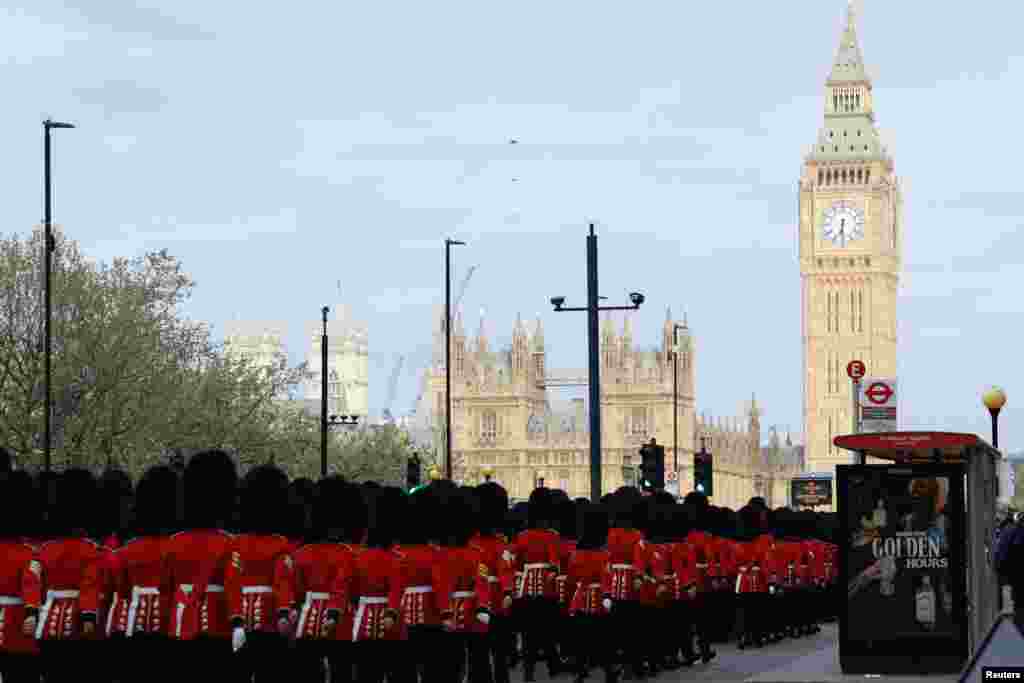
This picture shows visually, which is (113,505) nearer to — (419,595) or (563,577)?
(419,595)

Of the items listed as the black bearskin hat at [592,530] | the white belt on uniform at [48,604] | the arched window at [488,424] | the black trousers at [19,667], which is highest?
the arched window at [488,424]

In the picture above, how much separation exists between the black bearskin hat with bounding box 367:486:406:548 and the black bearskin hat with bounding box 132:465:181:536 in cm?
210

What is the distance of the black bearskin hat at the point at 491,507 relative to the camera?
21.7 m

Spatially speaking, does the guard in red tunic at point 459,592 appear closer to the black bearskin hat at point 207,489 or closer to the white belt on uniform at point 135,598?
the black bearskin hat at point 207,489

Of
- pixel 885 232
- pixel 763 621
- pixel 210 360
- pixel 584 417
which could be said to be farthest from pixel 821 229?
pixel 763 621

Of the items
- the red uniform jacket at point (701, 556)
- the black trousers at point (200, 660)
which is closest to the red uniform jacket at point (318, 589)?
the black trousers at point (200, 660)

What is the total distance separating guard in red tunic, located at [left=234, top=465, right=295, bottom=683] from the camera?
16.2 m

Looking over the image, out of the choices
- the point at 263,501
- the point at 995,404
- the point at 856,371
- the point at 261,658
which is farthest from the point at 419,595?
the point at 856,371

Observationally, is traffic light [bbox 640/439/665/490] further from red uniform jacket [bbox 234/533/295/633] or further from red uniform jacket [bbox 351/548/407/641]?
red uniform jacket [bbox 234/533/295/633]

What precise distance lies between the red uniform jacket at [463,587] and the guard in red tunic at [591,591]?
5355 millimetres

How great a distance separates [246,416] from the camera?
6450 centimetres

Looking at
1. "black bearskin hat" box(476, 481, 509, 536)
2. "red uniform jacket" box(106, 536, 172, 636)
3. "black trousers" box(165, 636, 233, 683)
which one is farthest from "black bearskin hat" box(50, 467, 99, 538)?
"black bearskin hat" box(476, 481, 509, 536)

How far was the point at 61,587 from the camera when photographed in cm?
1648

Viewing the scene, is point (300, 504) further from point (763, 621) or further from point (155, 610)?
point (763, 621)
